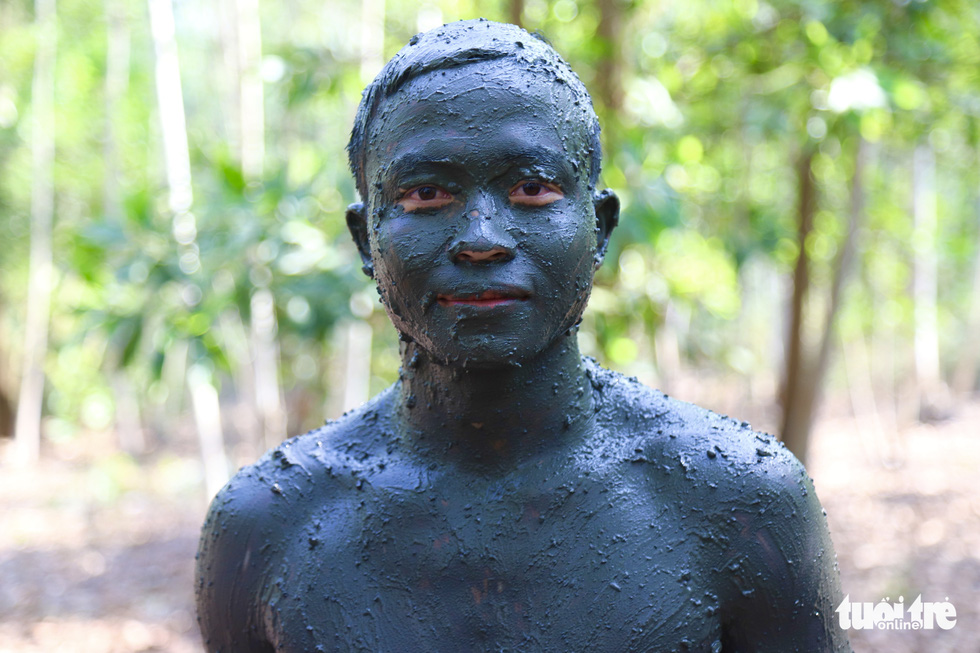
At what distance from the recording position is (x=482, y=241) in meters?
1.44

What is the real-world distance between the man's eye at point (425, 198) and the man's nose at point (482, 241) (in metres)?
0.06

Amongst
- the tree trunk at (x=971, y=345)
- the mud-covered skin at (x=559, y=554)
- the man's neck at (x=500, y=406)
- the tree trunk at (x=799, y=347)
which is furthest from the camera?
the tree trunk at (x=971, y=345)

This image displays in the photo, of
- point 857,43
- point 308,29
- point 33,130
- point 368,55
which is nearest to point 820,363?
point 857,43

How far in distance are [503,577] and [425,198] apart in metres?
0.69

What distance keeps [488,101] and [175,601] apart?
6.08 m

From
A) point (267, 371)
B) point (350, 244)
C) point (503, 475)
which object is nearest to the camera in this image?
point (503, 475)

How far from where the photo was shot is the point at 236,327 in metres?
6.56

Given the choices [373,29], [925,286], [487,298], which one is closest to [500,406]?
[487,298]

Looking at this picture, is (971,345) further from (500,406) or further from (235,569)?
(235,569)

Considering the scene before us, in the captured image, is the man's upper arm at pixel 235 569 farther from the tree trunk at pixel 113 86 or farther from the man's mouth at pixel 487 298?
the tree trunk at pixel 113 86

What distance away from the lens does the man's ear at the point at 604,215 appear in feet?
5.68

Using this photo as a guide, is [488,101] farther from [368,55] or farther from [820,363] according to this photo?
[820,363]

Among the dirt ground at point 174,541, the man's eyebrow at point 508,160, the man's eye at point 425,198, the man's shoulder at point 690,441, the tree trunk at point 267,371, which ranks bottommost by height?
the dirt ground at point 174,541

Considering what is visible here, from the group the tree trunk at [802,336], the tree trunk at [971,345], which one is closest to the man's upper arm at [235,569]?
the tree trunk at [802,336]
